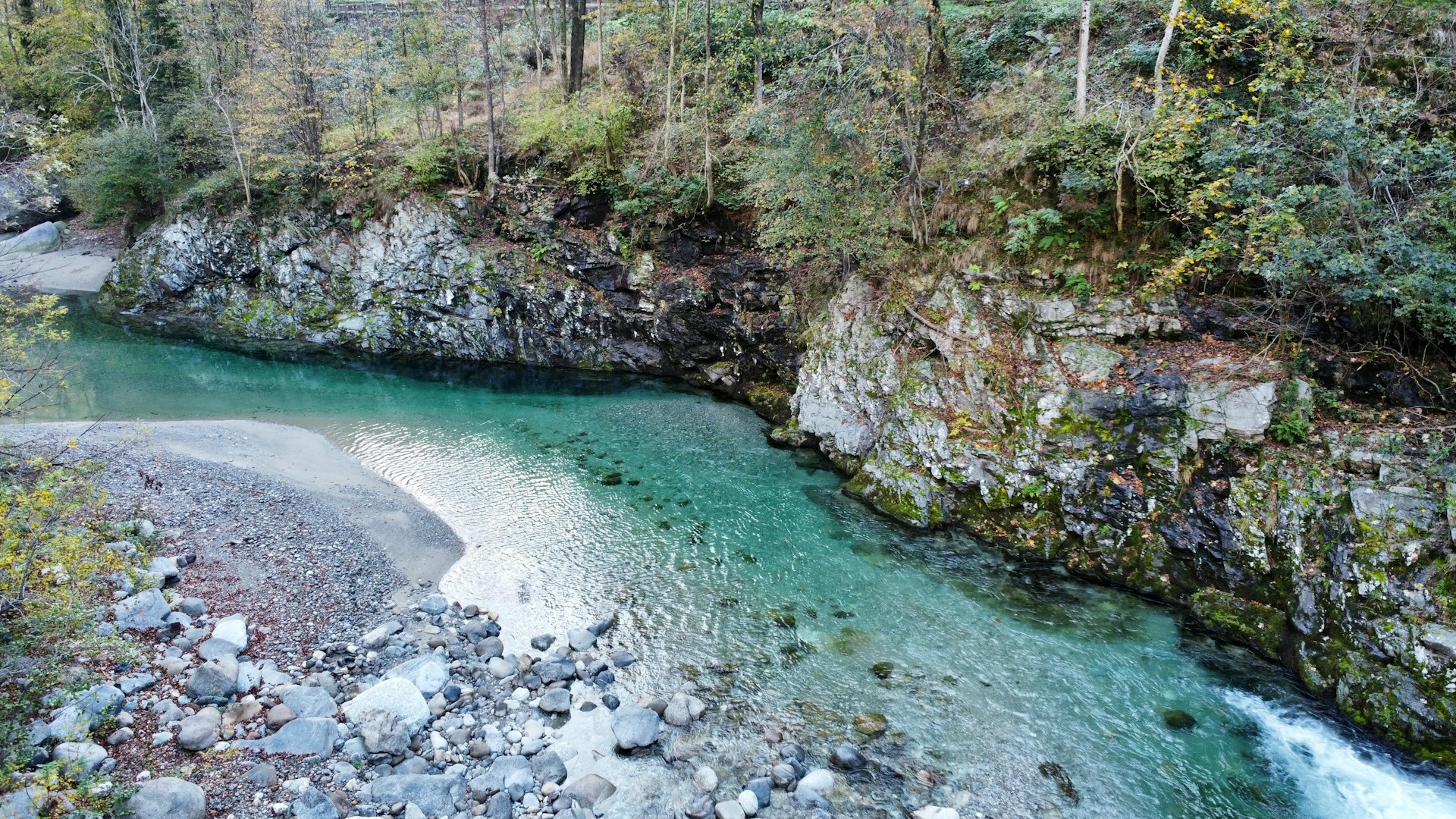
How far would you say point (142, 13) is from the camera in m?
32.1

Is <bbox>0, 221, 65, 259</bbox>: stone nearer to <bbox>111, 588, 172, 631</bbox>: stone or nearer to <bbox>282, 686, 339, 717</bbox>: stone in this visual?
<bbox>111, 588, 172, 631</bbox>: stone

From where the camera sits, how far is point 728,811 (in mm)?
7891

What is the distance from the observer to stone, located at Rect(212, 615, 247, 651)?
973cm

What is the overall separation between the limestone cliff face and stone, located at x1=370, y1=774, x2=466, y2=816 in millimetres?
10523

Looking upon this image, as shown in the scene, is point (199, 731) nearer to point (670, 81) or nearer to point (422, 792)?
point (422, 792)

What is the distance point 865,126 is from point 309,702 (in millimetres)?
17039

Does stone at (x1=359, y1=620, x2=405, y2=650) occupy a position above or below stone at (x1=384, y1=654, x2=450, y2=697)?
below

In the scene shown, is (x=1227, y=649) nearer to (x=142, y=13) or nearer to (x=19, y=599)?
(x=19, y=599)

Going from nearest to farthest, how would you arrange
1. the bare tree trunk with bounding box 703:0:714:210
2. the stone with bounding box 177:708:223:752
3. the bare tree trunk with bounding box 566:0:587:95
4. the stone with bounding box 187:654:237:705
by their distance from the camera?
1. the stone with bounding box 177:708:223:752
2. the stone with bounding box 187:654:237:705
3. the bare tree trunk with bounding box 703:0:714:210
4. the bare tree trunk with bounding box 566:0:587:95

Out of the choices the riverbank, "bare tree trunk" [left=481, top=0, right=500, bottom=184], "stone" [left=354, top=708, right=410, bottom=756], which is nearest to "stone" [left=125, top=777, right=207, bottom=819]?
the riverbank

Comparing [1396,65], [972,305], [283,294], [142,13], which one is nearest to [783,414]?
[972,305]

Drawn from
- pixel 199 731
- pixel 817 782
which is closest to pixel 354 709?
pixel 199 731

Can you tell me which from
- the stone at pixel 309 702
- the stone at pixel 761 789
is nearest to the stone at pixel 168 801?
the stone at pixel 309 702

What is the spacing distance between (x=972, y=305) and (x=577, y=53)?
2158 centimetres
